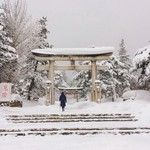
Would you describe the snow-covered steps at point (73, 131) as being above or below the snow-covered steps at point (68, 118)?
below

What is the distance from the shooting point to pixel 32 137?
1380cm

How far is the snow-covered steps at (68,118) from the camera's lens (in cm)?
1847

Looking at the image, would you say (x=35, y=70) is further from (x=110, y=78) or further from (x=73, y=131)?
(x=73, y=131)

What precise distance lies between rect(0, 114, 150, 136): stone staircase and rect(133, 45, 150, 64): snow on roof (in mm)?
7548

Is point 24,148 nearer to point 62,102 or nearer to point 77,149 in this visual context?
point 77,149

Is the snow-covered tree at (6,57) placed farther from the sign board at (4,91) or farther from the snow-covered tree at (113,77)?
the snow-covered tree at (113,77)

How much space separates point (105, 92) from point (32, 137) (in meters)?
28.5

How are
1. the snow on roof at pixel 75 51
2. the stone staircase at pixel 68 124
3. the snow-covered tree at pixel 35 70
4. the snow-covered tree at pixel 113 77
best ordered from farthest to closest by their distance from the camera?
the snow-covered tree at pixel 113 77 → the snow-covered tree at pixel 35 70 → the snow on roof at pixel 75 51 → the stone staircase at pixel 68 124

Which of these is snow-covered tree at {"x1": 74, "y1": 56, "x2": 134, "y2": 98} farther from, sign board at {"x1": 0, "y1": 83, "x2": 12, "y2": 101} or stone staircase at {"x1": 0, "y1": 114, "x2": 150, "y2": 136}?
stone staircase at {"x1": 0, "y1": 114, "x2": 150, "y2": 136}

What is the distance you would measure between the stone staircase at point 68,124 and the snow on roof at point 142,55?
24.8 ft

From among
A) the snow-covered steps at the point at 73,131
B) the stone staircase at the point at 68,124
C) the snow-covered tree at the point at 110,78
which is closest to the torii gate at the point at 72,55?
the stone staircase at the point at 68,124

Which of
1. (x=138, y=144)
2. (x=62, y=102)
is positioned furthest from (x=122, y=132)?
→ (x=62, y=102)

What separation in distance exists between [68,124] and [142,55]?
11198mm

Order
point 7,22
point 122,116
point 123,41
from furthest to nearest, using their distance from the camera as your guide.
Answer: point 123,41 < point 7,22 < point 122,116
